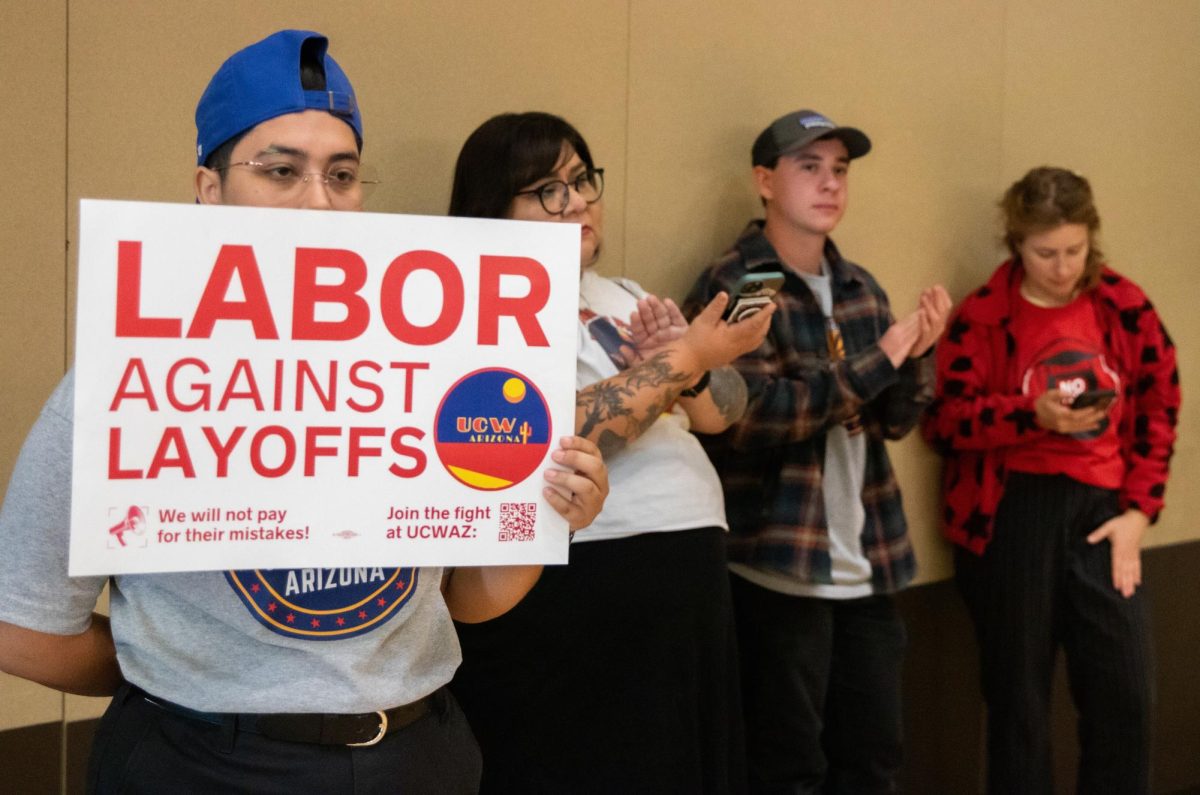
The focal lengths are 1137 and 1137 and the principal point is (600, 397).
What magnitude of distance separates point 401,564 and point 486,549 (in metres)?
0.10

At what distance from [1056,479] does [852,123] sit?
111 cm

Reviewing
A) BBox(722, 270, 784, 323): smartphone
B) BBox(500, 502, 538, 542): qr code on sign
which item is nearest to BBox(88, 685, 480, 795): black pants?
BBox(500, 502, 538, 542): qr code on sign

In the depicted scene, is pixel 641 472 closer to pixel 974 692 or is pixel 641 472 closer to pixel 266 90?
pixel 266 90

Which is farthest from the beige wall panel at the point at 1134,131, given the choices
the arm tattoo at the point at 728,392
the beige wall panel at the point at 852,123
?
the arm tattoo at the point at 728,392

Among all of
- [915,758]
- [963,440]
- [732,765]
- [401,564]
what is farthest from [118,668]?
[915,758]

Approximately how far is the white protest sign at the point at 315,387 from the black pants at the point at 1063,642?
2138 millimetres

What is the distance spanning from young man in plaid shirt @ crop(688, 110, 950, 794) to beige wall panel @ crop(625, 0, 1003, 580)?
0.13 m

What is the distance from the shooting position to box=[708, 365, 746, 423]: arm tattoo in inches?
85.5

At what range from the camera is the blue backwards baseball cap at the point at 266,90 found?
1.27 metres

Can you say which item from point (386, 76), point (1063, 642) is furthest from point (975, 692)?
point (386, 76)

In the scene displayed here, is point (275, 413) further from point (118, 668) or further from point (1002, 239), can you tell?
point (1002, 239)

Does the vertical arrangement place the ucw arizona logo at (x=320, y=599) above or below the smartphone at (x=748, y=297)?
below

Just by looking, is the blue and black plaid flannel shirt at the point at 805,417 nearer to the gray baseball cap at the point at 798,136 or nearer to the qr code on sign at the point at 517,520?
the gray baseball cap at the point at 798,136

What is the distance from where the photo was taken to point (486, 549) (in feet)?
4.13
